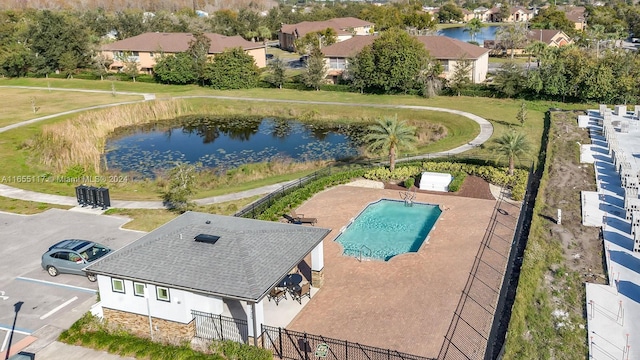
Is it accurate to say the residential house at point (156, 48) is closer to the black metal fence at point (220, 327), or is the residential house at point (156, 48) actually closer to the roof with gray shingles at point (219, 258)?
the roof with gray shingles at point (219, 258)

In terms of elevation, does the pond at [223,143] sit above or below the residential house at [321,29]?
A: below

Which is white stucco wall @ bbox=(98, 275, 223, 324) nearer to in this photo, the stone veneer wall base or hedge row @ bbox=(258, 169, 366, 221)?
the stone veneer wall base

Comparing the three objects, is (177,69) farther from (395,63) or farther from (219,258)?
(219,258)

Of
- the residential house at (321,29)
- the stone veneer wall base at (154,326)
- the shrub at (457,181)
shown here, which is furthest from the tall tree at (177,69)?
the stone veneer wall base at (154,326)

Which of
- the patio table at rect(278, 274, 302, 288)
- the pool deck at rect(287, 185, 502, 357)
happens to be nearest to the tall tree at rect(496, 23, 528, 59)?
the pool deck at rect(287, 185, 502, 357)

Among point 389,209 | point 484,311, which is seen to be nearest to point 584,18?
point 389,209

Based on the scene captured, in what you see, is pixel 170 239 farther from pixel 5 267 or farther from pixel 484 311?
pixel 484 311
